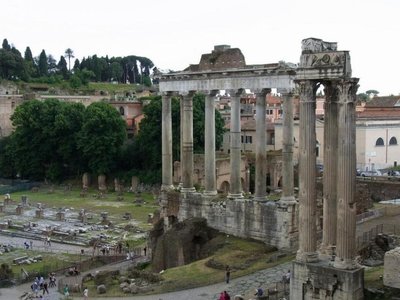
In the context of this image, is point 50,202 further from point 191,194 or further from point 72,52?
point 72,52

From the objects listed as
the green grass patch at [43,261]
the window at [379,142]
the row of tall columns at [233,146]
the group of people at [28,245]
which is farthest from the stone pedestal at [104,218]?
the window at [379,142]

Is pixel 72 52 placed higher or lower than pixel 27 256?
higher

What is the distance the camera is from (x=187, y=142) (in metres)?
29.4

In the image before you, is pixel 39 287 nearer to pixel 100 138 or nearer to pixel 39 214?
pixel 39 214

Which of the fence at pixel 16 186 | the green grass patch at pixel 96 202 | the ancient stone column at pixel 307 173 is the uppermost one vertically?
the ancient stone column at pixel 307 173

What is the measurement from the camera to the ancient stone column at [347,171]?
640 inches

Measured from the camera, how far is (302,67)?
17.1 metres

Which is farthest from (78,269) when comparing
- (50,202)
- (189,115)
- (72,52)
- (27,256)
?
(72,52)

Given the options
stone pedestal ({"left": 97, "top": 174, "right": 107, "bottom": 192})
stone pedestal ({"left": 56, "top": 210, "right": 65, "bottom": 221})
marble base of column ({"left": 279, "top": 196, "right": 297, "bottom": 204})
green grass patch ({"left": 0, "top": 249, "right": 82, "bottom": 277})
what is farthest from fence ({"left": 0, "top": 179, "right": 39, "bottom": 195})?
marble base of column ({"left": 279, "top": 196, "right": 297, "bottom": 204})

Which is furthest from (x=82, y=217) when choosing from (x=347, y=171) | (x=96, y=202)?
(x=347, y=171)

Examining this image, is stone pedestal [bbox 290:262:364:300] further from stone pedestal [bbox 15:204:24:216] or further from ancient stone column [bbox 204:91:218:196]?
stone pedestal [bbox 15:204:24:216]

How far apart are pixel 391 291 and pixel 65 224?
3058cm

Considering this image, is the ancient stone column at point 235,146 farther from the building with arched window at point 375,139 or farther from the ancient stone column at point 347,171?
the building with arched window at point 375,139

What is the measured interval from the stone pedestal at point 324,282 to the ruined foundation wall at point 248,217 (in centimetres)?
738
